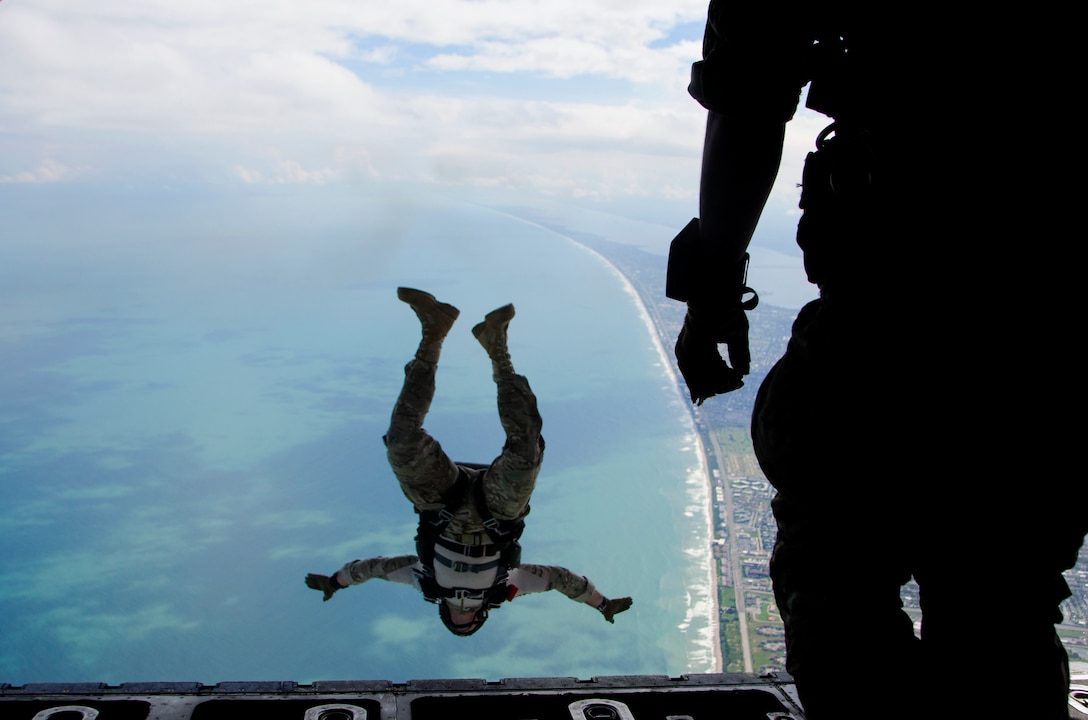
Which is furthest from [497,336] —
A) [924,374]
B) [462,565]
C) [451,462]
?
[924,374]

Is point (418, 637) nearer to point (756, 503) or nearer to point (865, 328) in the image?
point (756, 503)

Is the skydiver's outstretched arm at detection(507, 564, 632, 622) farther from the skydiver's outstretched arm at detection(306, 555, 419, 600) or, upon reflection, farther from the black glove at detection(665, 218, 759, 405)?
the black glove at detection(665, 218, 759, 405)

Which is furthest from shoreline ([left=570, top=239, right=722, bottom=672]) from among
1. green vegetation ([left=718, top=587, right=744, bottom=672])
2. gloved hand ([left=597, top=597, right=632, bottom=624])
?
gloved hand ([left=597, top=597, right=632, bottom=624])

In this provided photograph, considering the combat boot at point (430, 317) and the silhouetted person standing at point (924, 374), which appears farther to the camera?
the combat boot at point (430, 317)

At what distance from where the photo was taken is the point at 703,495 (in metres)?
26.8

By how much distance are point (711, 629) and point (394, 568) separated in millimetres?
17167

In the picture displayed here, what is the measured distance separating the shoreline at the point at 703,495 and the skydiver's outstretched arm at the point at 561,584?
9.53 meters

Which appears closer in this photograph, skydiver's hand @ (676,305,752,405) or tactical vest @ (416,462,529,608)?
skydiver's hand @ (676,305,752,405)

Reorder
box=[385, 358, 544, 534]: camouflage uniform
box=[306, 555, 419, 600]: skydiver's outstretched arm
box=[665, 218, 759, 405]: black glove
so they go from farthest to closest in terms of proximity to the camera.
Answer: box=[306, 555, 419, 600]: skydiver's outstretched arm → box=[385, 358, 544, 534]: camouflage uniform → box=[665, 218, 759, 405]: black glove

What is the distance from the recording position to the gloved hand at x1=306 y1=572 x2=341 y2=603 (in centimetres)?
509

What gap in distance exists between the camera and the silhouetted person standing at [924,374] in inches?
38.0

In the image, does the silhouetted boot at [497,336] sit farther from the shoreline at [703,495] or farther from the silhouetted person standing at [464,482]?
the shoreline at [703,495]

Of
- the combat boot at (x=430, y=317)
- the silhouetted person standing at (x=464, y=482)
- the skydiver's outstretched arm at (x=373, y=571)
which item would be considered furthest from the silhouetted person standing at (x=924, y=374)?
the skydiver's outstretched arm at (x=373, y=571)

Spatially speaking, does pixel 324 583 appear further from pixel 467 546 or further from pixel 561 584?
pixel 561 584
